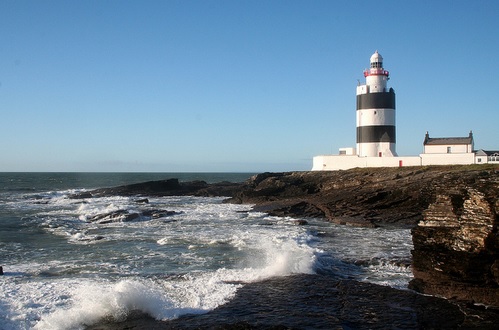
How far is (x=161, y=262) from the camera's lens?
13883 mm

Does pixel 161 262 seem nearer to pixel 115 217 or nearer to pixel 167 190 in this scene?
pixel 115 217

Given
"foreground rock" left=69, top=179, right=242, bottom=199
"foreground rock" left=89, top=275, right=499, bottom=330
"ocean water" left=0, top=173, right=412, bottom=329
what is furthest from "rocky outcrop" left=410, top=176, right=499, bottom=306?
"foreground rock" left=69, top=179, right=242, bottom=199

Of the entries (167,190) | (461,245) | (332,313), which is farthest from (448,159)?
(332,313)

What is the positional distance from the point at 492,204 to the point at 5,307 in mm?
9916

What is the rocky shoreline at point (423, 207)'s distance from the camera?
9719mm

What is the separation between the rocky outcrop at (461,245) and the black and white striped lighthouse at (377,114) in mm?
28952

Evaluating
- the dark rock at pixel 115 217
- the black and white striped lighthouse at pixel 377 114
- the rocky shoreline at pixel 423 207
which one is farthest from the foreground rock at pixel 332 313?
the black and white striped lighthouse at pixel 377 114

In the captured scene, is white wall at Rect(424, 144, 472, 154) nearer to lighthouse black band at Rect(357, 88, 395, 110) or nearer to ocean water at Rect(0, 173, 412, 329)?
lighthouse black band at Rect(357, 88, 395, 110)

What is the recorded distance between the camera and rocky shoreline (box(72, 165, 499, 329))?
9.72 meters

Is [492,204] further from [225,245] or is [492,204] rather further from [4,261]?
[4,261]

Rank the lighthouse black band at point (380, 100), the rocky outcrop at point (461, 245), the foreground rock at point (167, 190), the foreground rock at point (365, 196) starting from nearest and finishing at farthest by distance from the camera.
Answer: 1. the rocky outcrop at point (461, 245)
2. the foreground rock at point (365, 196)
3. the lighthouse black band at point (380, 100)
4. the foreground rock at point (167, 190)

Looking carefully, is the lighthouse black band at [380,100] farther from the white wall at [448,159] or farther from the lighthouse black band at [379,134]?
the white wall at [448,159]

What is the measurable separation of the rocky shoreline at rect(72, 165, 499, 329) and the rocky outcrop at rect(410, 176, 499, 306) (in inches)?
0.7

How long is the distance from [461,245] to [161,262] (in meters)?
7.99
